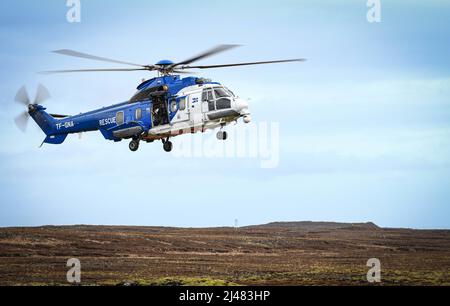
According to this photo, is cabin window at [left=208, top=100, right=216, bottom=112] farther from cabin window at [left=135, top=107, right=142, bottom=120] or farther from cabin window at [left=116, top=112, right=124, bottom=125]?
cabin window at [left=116, top=112, right=124, bottom=125]

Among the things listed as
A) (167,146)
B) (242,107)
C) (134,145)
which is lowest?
(167,146)

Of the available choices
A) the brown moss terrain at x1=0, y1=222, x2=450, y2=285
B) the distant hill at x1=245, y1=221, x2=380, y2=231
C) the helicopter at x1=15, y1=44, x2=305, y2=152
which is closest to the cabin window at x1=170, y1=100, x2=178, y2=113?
the helicopter at x1=15, y1=44, x2=305, y2=152

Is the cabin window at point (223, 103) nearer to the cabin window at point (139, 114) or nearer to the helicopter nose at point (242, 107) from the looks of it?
the helicopter nose at point (242, 107)

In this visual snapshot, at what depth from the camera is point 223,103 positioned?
35188mm

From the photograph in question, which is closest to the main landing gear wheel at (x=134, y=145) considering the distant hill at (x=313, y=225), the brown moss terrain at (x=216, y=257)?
the brown moss terrain at (x=216, y=257)

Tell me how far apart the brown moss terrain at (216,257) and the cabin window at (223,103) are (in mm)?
17418

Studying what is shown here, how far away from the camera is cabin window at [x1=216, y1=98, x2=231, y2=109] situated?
115ft

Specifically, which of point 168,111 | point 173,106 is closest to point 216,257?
point 168,111

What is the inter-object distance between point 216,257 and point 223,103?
144 ft

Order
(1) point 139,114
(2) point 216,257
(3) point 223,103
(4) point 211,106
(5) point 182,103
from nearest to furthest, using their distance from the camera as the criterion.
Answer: (3) point 223,103, (4) point 211,106, (5) point 182,103, (1) point 139,114, (2) point 216,257

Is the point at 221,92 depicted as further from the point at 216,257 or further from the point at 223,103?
the point at 216,257

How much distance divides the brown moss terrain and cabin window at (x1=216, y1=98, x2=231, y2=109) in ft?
57.1

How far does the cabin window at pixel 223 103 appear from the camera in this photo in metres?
35.0
